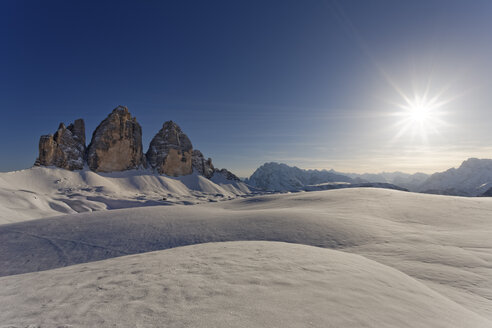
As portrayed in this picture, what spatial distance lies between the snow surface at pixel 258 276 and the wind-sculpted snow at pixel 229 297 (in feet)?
0.08

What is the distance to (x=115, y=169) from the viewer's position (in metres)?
70.4

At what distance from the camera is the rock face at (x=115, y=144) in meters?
67.4

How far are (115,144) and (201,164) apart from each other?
41.4 metres

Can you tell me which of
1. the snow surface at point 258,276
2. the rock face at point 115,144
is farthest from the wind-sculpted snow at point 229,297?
the rock face at point 115,144

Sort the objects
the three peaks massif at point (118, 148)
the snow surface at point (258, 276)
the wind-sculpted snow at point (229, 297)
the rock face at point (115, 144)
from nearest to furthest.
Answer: the wind-sculpted snow at point (229, 297) → the snow surface at point (258, 276) → the three peaks massif at point (118, 148) → the rock face at point (115, 144)

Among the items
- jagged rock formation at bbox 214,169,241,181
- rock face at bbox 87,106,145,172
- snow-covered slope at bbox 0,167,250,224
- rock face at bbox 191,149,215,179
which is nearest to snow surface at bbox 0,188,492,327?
snow-covered slope at bbox 0,167,250,224

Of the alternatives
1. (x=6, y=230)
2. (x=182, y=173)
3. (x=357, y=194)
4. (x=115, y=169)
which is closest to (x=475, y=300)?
(x=357, y=194)

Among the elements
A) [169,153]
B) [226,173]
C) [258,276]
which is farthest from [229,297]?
[226,173]

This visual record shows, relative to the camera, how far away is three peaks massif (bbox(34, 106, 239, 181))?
59478mm

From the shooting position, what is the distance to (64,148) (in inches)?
2378

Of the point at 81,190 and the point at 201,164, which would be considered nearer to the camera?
the point at 81,190

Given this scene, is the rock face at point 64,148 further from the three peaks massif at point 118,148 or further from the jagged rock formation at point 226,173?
the jagged rock formation at point 226,173

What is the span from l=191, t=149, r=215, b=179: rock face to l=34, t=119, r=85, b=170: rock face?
45720mm

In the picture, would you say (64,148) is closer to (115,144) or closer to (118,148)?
(115,144)
